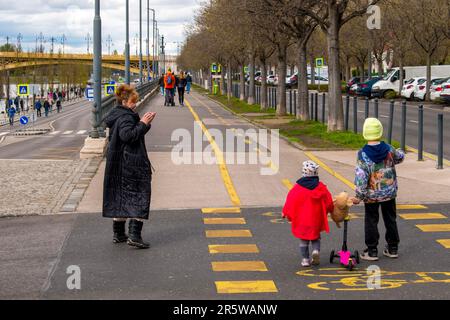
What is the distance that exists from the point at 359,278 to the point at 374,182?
1.24 meters

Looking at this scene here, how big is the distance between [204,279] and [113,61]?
475ft

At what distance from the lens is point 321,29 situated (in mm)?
30359

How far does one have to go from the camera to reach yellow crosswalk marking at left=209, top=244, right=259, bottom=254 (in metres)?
9.55

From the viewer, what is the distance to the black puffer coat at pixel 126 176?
385 inches

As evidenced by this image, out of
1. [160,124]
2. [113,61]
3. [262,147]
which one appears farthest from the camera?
[113,61]

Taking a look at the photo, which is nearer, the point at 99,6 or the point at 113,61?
the point at 99,6

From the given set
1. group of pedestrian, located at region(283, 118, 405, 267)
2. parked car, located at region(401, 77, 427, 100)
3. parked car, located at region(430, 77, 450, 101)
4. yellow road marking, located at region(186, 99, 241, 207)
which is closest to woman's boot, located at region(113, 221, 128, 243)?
group of pedestrian, located at region(283, 118, 405, 267)

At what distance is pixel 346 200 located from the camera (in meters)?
8.89

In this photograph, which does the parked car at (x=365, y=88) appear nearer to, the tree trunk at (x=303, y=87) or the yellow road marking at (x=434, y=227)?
the tree trunk at (x=303, y=87)

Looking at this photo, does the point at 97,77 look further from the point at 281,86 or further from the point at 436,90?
the point at 436,90

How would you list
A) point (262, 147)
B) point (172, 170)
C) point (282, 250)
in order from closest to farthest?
point (282, 250), point (172, 170), point (262, 147)
